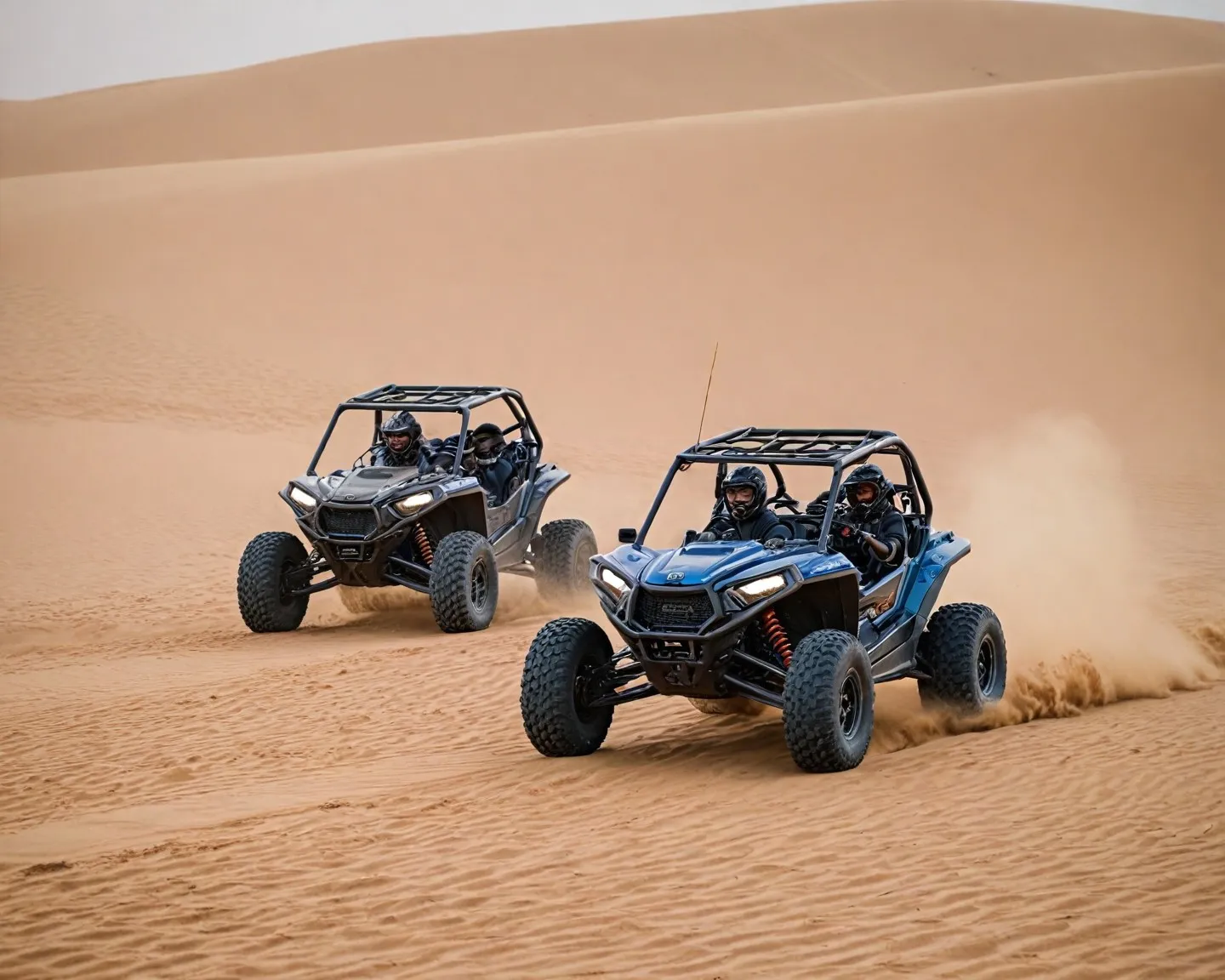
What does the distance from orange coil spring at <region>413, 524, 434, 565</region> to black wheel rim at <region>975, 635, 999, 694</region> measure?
5172 mm

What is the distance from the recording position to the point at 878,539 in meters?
9.43

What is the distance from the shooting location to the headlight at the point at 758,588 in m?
8.19

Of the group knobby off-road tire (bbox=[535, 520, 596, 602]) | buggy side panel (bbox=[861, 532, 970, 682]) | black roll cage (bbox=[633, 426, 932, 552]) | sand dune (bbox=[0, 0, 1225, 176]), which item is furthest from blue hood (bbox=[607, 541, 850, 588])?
sand dune (bbox=[0, 0, 1225, 176])

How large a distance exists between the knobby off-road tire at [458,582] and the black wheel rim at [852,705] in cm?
516

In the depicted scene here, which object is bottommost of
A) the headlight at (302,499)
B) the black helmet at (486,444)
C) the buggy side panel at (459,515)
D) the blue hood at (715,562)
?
the blue hood at (715,562)

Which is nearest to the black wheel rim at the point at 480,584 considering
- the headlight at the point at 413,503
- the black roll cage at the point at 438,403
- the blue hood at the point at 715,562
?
the headlight at the point at 413,503

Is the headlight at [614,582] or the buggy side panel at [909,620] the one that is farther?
the buggy side panel at [909,620]

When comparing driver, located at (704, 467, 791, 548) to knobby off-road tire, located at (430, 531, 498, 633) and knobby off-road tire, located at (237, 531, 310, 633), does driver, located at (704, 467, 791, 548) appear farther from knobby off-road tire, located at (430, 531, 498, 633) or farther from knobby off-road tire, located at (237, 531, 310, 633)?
knobby off-road tire, located at (237, 531, 310, 633)

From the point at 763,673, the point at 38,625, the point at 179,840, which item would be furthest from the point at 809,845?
the point at 38,625

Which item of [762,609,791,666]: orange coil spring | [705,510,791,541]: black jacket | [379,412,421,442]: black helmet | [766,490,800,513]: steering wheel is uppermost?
[379,412,421,442]: black helmet

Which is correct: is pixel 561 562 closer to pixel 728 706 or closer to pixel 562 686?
pixel 728 706

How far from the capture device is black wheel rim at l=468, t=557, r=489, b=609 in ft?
43.5

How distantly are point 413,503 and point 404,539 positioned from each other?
1.15 ft

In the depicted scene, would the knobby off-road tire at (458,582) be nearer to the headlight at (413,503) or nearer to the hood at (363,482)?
the headlight at (413,503)
